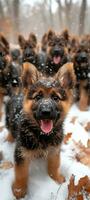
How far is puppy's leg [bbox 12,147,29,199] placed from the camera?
204 inches

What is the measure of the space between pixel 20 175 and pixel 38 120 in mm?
833

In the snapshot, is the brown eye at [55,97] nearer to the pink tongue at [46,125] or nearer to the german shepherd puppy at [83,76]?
the pink tongue at [46,125]

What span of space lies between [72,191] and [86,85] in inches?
152

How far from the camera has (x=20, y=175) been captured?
17.2 feet

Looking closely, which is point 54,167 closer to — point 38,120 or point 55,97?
point 38,120

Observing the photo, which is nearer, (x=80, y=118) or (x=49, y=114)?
(x=49, y=114)

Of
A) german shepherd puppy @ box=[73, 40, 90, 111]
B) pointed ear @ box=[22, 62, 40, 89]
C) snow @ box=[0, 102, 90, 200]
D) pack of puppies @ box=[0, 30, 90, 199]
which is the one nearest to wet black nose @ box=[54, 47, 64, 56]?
german shepherd puppy @ box=[73, 40, 90, 111]

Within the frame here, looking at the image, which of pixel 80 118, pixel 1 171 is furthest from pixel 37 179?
pixel 80 118

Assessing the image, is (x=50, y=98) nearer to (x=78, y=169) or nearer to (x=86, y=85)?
(x=78, y=169)

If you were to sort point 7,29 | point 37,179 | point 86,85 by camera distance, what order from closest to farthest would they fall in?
1. point 37,179
2. point 86,85
3. point 7,29

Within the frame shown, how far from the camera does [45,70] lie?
365 inches

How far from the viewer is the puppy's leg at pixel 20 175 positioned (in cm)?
517

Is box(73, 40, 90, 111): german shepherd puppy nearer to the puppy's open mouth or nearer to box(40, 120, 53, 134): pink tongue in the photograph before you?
the puppy's open mouth

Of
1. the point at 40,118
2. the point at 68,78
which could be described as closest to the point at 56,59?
the point at 68,78
